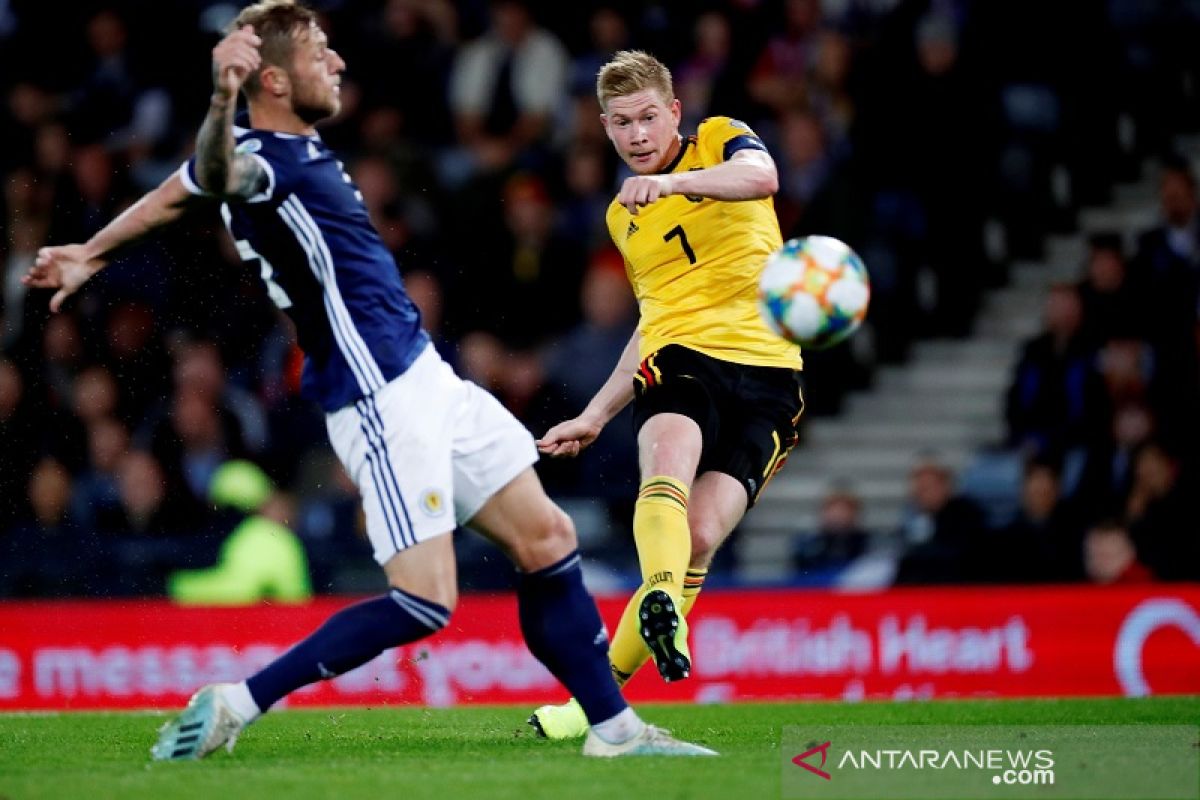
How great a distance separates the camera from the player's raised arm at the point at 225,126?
5.26m

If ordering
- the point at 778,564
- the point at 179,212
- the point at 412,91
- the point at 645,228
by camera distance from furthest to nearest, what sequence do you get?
the point at 412,91 → the point at 778,564 → the point at 645,228 → the point at 179,212

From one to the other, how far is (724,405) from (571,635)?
1.48 meters

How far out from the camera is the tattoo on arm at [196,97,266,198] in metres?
5.27

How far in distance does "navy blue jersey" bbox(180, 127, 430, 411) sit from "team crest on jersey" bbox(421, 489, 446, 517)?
1.13 feet

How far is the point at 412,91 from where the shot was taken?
1441 centimetres

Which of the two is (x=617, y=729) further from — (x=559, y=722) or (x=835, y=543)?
(x=835, y=543)

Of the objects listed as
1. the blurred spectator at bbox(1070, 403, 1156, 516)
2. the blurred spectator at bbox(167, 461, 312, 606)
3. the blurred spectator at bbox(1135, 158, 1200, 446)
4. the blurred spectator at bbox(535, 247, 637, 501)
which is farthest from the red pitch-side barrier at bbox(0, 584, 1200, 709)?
the blurred spectator at bbox(1135, 158, 1200, 446)

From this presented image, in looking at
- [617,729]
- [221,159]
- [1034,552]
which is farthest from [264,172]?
[1034,552]

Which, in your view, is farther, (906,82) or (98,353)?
(906,82)

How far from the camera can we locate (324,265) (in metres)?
5.66

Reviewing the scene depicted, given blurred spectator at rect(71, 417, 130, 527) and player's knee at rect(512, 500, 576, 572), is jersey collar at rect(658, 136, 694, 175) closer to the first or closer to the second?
player's knee at rect(512, 500, 576, 572)

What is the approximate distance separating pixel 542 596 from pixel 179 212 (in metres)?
1.55

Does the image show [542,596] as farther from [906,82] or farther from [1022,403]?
[906,82]

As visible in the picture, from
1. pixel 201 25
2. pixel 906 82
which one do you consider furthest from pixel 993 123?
pixel 201 25
